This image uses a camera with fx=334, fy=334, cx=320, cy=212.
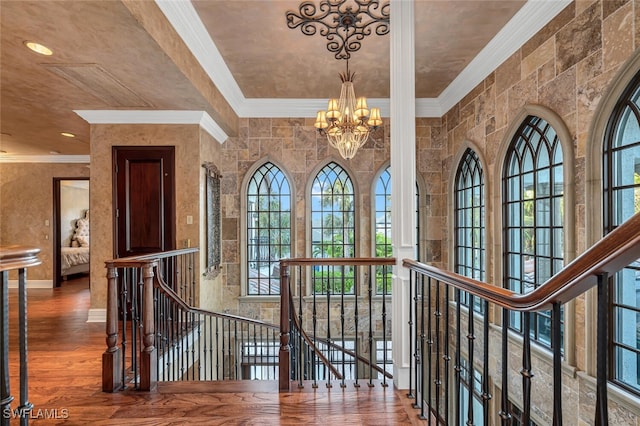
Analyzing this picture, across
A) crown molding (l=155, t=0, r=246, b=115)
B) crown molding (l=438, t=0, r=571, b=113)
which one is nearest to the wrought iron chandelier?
crown molding (l=155, t=0, r=246, b=115)

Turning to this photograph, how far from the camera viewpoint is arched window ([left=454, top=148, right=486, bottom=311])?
4680 mm

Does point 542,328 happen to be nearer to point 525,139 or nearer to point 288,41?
point 525,139

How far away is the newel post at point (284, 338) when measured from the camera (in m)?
2.51

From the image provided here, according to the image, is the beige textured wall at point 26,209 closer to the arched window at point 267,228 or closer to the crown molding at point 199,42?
the arched window at point 267,228

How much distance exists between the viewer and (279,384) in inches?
98.3

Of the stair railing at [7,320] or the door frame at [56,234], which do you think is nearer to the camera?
the stair railing at [7,320]

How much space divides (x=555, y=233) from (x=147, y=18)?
13.1 feet

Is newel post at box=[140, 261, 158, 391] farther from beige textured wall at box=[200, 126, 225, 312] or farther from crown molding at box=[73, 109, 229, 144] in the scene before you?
crown molding at box=[73, 109, 229, 144]

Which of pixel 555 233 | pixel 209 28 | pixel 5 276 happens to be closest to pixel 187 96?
pixel 209 28

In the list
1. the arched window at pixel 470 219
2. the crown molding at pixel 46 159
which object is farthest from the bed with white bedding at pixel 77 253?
the arched window at pixel 470 219

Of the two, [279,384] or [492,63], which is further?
[492,63]

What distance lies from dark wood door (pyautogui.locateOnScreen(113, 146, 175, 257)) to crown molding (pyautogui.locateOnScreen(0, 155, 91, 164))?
3.88 meters

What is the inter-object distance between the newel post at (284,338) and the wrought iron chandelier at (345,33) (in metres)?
1.80

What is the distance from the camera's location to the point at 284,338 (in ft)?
8.36
